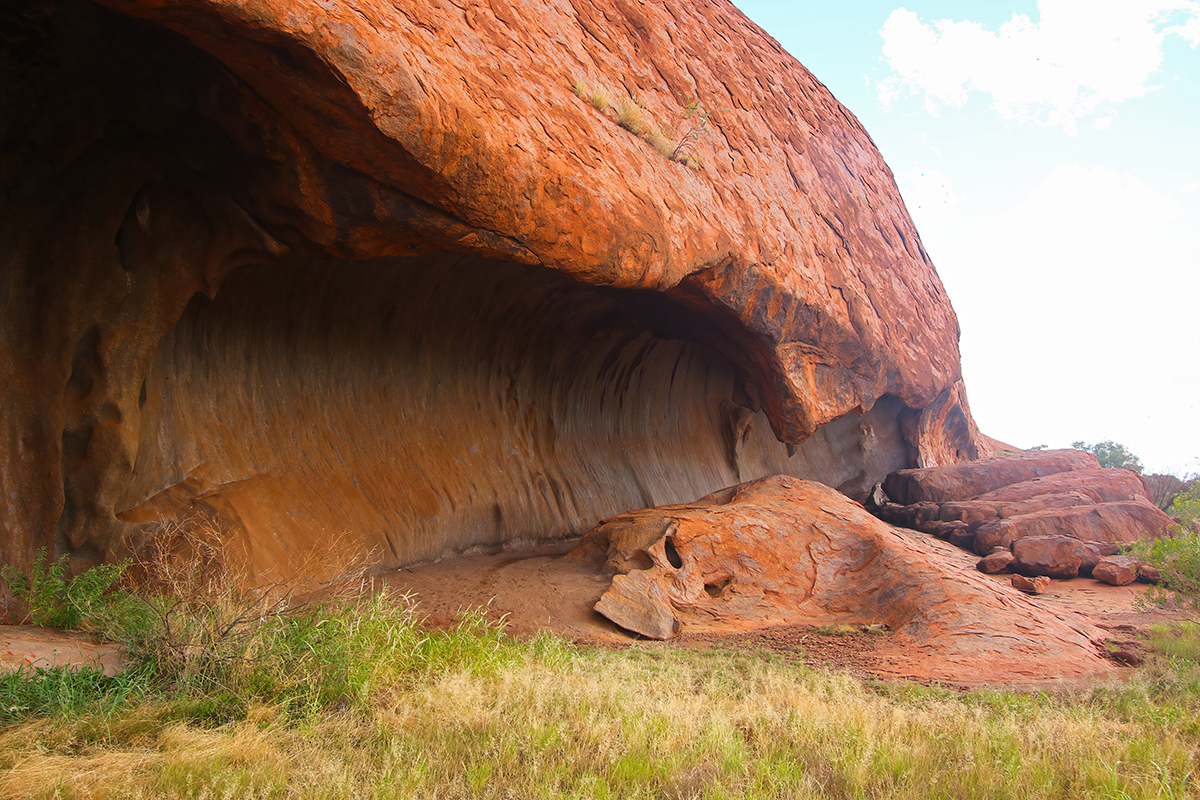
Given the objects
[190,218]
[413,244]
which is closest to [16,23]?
[190,218]

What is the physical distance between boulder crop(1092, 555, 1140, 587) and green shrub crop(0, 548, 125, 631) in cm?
1032

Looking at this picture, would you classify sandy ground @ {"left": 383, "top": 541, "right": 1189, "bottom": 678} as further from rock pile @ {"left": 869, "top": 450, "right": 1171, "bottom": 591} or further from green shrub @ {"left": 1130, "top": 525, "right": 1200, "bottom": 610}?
rock pile @ {"left": 869, "top": 450, "right": 1171, "bottom": 591}

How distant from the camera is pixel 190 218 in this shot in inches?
200

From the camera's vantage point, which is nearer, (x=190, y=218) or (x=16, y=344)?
(x=16, y=344)

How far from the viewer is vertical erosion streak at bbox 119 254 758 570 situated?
5.76 m

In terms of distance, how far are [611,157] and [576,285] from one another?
2.22 metres

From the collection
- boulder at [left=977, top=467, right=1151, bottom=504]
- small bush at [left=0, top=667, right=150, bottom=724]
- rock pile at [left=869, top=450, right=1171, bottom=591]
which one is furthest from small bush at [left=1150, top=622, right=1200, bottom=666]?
small bush at [left=0, top=667, right=150, bottom=724]

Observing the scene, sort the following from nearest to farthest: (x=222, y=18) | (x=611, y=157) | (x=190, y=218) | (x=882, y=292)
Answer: (x=222, y=18) < (x=190, y=218) < (x=611, y=157) < (x=882, y=292)

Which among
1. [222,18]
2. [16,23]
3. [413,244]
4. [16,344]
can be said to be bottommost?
[16,344]

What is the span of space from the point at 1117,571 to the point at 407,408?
860 cm

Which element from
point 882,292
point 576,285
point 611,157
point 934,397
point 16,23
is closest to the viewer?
point 16,23

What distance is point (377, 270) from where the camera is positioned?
22.1 feet

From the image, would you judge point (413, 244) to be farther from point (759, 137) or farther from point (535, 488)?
point (759, 137)

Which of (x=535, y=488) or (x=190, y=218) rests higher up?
(x=190, y=218)
